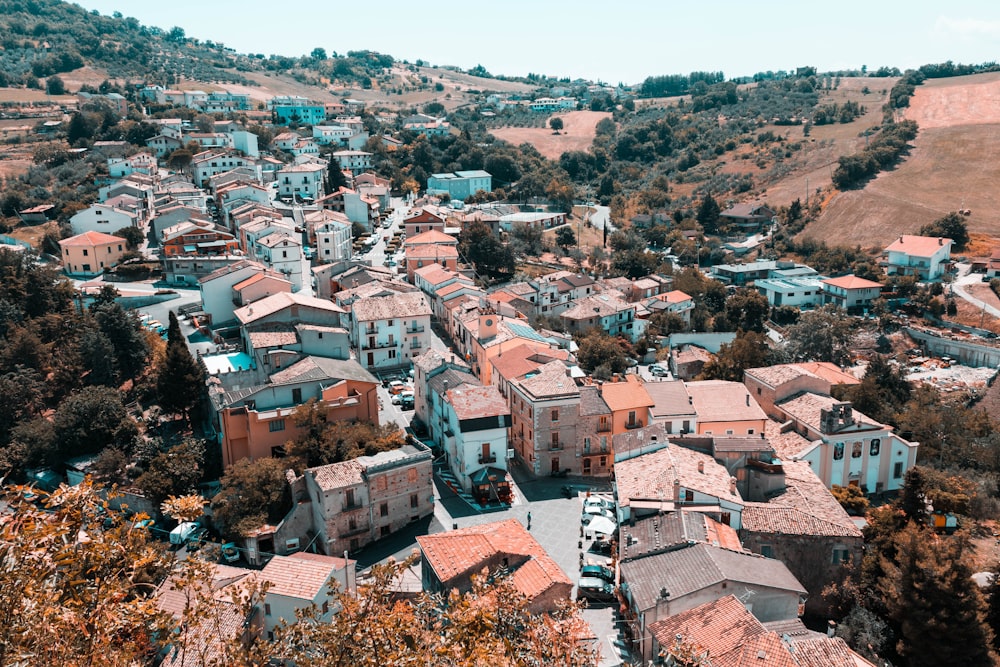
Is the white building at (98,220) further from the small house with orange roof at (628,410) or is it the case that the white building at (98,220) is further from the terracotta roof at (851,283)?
the terracotta roof at (851,283)

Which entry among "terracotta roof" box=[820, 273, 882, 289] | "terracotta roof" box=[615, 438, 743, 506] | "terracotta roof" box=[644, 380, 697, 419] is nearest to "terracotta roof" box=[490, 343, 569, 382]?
"terracotta roof" box=[644, 380, 697, 419]

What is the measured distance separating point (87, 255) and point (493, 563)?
48432 mm

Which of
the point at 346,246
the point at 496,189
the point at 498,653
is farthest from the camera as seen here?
the point at 496,189

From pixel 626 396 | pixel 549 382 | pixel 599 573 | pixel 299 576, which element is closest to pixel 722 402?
pixel 626 396

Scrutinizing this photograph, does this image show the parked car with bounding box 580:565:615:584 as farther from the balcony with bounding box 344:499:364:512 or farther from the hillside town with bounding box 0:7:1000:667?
the balcony with bounding box 344:499:364:512

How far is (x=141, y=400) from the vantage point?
134ft

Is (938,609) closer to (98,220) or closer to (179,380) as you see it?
(179,380)

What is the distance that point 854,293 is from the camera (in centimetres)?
6550

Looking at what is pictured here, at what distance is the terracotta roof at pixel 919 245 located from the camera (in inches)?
2715

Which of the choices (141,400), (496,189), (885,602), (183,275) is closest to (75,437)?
(141,400)

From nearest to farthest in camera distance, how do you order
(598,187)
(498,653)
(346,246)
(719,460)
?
(498,653) → (719,460) → (346,246) → (598,187)

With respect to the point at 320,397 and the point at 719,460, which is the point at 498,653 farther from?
the point at 320,397

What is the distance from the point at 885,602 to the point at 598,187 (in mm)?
85633

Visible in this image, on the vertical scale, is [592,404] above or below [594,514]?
above
